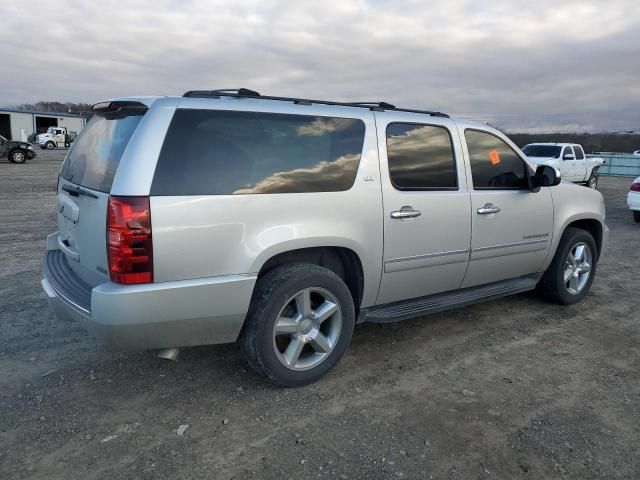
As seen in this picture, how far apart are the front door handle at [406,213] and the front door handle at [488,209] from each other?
27.5 inches

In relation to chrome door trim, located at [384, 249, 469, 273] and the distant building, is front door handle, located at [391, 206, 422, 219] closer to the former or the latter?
chrome door trim, located at [384, 249, 469, 273]

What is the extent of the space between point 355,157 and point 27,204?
11200 mm

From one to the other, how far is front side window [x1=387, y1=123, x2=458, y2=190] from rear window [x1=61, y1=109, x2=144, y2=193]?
1.78 metres

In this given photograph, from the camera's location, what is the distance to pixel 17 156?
26.9 m

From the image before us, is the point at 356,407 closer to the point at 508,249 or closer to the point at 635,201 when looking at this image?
the point at 508,249

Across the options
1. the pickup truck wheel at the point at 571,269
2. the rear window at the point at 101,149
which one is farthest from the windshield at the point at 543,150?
the rear window at the point at 101,149

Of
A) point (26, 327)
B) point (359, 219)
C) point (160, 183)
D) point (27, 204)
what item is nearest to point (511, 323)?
point (359, 219)

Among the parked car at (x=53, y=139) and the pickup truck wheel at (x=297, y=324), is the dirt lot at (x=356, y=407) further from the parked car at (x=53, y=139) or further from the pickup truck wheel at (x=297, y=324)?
the parked car at (x=53, y=139)

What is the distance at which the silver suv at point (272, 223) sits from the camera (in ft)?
9.25

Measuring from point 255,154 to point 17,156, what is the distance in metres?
28.7

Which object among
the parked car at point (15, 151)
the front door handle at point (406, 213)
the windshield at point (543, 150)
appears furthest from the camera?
the parked car at point (15, 151)

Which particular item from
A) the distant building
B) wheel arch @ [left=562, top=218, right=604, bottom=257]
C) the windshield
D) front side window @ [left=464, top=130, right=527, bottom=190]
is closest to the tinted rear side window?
front side window @ [left=464, top=130, right=527, bottom=190]

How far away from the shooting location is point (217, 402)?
324 centimetres

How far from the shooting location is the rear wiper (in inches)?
119
